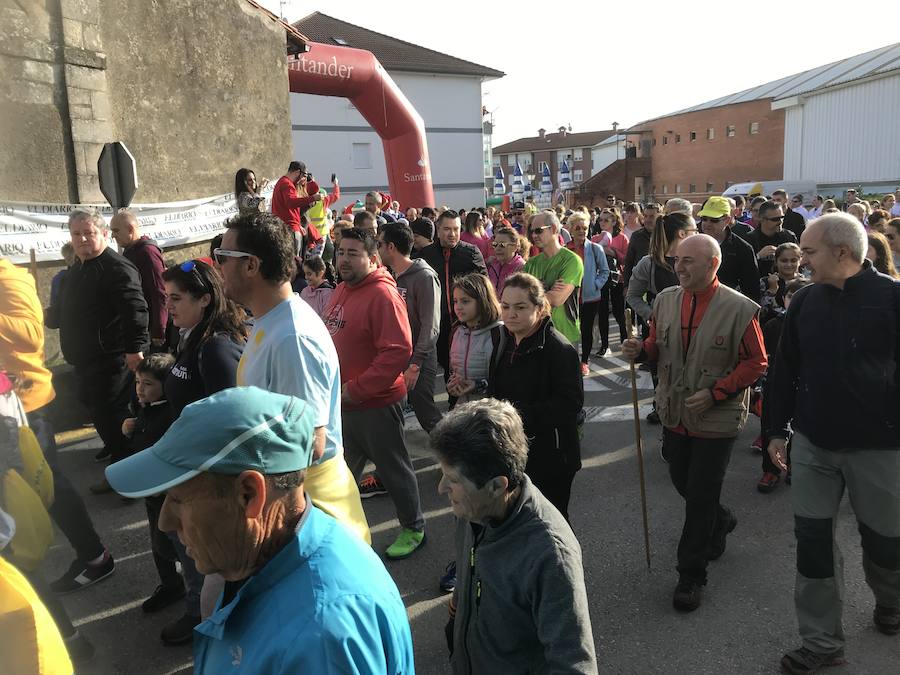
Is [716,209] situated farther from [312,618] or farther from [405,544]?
[312,618]

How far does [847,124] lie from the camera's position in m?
38.9

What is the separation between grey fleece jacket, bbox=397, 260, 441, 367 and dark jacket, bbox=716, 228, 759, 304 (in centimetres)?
262

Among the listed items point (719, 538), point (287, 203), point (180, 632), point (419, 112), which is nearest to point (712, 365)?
point (719, 538)

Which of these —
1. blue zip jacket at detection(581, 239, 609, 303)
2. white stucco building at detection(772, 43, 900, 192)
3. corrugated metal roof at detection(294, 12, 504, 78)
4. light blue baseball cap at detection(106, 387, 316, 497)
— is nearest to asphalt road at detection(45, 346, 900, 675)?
light blue baseball cap at detection(106, 387, 316, 497)

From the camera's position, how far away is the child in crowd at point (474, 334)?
384cm

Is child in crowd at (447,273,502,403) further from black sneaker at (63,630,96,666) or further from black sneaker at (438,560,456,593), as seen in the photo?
black sneaker at (63,630,96,666)

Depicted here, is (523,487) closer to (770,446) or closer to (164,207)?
(770,446)

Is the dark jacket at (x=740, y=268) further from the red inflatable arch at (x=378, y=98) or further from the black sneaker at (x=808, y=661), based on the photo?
the red inflatable arch at (x=378, y=98)

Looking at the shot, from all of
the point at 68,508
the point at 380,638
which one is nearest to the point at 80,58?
the point at 68,508

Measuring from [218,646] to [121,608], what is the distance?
3.04 metres

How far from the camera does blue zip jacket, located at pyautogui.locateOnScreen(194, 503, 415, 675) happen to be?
1.19 meters

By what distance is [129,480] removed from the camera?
132 cm

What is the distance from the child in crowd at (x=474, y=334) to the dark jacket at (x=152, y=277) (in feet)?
10.4

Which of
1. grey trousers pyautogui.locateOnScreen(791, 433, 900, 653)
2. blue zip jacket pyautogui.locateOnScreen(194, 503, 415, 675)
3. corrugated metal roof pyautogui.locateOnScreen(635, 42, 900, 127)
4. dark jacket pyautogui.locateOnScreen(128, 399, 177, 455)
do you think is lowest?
grey trousers pyautogui.locateOnScreen(791, 433, 900, 653)
